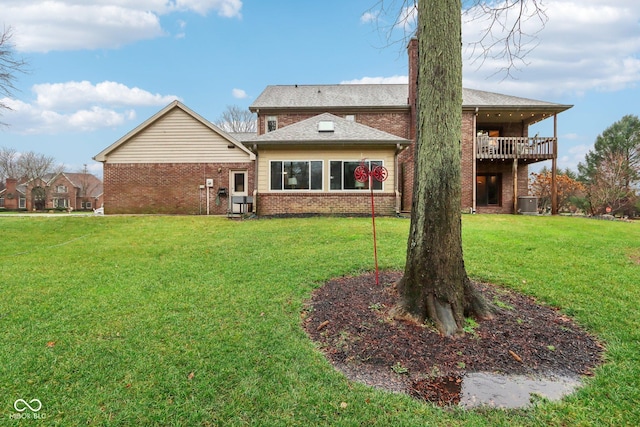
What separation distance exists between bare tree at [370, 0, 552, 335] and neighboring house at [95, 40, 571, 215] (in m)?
8.09

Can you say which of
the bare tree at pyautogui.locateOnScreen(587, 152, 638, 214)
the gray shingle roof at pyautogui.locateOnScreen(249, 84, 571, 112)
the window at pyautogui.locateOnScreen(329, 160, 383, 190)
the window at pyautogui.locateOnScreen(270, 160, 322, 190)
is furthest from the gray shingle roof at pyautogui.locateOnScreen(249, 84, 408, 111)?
the bare tree at pyautogui.locateOnScreen(587, 152, 638, 214)

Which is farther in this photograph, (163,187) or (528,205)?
(528,205)

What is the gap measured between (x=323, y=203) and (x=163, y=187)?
→ 8.60m

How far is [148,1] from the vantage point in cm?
1062

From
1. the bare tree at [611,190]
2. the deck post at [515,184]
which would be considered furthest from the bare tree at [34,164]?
the bare tree at [611,190]

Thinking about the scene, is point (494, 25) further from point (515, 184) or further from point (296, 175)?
point (515, 184)

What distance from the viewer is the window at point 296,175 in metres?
12.9

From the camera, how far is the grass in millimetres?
2086

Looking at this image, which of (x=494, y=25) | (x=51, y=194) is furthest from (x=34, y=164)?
(x=494, y=25)

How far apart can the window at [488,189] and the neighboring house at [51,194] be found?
4987cm

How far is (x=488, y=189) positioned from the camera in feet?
59.8

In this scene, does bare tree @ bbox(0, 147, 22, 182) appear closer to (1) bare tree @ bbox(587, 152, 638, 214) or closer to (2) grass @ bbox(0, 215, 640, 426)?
(2) grass @ bbox(0, 215, 640, 426)

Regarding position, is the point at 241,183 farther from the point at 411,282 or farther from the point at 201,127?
the point at 411,282

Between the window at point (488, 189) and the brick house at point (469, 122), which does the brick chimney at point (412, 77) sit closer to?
the brick house at point (469, 122)
